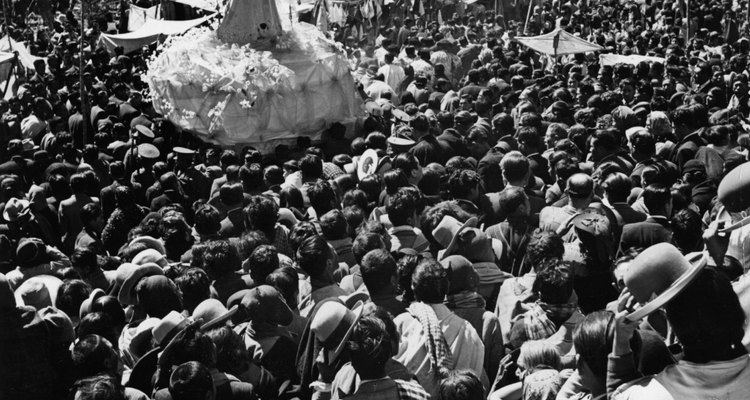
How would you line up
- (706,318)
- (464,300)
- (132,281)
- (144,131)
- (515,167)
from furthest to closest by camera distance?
(144,131) < (515,167) < (132,281) < (464,300) < (706,318)

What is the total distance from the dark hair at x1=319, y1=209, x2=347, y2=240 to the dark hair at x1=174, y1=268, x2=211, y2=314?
1.35m

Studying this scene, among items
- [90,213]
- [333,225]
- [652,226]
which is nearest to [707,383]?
[652,226]

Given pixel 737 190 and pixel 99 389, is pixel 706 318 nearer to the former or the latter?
pixel 737 190

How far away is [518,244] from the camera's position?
6.97 metres

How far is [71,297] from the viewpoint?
5895mm

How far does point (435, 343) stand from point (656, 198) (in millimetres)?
2619

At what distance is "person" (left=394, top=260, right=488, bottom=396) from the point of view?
4785 mm

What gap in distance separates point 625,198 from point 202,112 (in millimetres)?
7813

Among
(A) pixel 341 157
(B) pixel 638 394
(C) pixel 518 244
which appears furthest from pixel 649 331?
(A) pixel 341 157

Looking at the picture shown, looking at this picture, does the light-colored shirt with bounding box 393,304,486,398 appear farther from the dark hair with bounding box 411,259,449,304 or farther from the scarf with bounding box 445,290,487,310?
the scarf with bounding box 445,290,487,310

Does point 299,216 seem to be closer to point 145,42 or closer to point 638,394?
point 638,394

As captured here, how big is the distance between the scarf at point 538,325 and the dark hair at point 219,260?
2.12 metres

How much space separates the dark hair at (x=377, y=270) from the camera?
5441 mm

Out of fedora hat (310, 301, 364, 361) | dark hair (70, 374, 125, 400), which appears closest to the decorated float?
fedora hat (310, 301, 364, 361)
